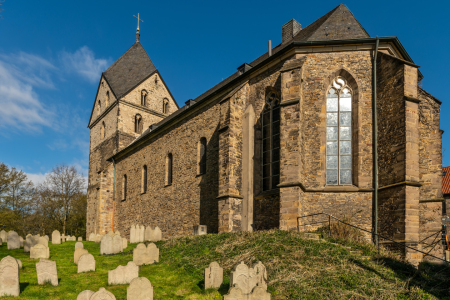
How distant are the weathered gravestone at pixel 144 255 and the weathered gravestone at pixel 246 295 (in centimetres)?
457

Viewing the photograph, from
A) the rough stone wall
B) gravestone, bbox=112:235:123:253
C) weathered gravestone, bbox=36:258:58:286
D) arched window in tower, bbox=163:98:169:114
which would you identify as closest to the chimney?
the rough stone wall

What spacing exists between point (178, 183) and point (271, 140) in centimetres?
729

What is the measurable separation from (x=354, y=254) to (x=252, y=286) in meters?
3.73

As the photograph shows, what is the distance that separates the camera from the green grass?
25.2ft

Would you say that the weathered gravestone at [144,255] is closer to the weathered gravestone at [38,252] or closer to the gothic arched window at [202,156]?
the weathered gravestone at [38,252]

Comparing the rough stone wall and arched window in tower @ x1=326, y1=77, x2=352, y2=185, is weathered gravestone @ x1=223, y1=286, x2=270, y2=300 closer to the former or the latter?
arched window in tower @ x1=326, y1=77, x2=352, y2=185

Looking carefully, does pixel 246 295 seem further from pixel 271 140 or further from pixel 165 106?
pixel 165 106

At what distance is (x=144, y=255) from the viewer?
10.7 m

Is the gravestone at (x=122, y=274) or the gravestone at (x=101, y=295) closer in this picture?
the gravestone at (x=101, y=295)

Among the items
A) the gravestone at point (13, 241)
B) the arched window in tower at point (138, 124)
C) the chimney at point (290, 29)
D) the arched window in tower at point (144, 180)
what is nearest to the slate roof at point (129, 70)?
the arched window in tower at point (138, 124)

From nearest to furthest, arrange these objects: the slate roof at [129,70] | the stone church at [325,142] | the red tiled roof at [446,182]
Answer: the stone church at [325,142], the red tiled roof at [446,182], the slate roof at [129,70]

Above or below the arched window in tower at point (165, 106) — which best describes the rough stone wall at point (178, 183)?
below

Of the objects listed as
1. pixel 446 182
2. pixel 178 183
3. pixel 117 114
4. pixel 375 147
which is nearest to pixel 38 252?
pixel 178 183

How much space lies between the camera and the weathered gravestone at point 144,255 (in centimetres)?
1057
